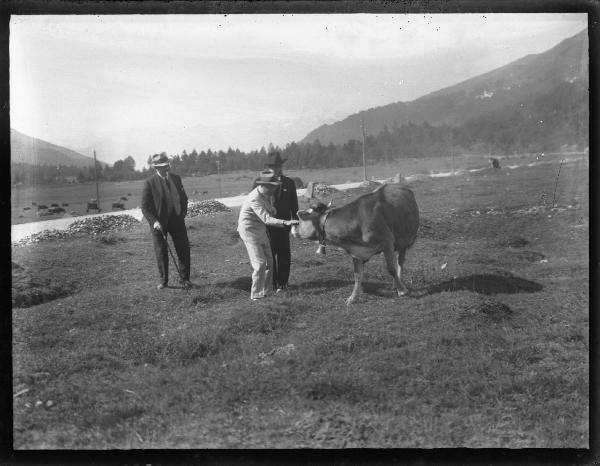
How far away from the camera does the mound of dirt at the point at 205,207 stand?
7.91m

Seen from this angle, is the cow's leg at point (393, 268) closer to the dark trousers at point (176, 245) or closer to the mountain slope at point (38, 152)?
the dark trousers at point (176, 245)

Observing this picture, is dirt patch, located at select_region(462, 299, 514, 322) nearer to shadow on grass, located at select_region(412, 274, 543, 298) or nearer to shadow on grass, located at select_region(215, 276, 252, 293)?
shadow on grass, located at select_region(412, 274, 543, 298)

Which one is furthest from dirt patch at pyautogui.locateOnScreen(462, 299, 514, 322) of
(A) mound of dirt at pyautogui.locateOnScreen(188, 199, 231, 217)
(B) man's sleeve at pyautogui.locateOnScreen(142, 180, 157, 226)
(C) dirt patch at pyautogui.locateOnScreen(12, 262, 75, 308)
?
(C) dirt patch at pyautogui.locateOnScreen(12, 262, 75, 308)

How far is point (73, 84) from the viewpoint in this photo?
720 cm

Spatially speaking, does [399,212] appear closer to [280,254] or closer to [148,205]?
[280,254]

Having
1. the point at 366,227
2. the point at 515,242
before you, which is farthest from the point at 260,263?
the point at 515,242

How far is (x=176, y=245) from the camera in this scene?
25.5 ft

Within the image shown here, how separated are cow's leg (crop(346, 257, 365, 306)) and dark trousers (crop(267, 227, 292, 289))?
1086 mm

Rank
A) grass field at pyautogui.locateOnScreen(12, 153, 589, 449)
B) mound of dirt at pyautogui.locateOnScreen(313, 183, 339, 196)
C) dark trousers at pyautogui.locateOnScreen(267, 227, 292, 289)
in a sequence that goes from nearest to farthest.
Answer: grass field at pyautogui.locateOnScreen(12, 153, 589, 449)
dark trousers at pyautogui.locateOnScreen(267, 227, 292, 289)
mound of dirt at pyautogui.locateOnScreen(313, 183, 339, 196)

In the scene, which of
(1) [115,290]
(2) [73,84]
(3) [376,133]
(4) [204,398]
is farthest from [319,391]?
(2) [73,84]

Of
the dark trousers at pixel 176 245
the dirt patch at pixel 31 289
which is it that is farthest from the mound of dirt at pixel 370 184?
the dirt patch at pixel 31 289

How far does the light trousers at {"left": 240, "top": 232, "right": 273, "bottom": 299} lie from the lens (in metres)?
7.46

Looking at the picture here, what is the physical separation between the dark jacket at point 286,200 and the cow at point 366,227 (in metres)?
0.52

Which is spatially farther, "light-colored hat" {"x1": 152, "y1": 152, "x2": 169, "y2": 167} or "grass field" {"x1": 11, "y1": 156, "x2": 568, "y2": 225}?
"light-colored hat" {"x1": 152, "y1": 152, "x2": 169, "y2": 167}
